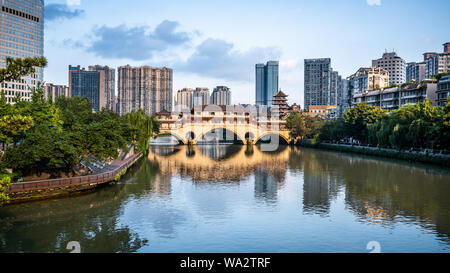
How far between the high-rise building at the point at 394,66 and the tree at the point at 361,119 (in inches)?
2810

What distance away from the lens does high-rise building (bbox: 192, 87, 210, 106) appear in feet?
600

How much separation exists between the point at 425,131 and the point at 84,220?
3506 centimetres

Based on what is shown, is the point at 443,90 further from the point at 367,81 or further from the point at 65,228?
the point at 65,228

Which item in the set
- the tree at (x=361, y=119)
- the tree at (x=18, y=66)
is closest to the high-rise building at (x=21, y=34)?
the tree at (x=361, y=119)

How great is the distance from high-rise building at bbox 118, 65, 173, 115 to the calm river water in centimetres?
12699

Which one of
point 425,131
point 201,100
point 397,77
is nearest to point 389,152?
point 425,131

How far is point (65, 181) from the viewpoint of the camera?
23.2 meters

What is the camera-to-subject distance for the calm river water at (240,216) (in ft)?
50.8

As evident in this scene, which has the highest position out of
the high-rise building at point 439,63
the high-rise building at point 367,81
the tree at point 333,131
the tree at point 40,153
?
the high-rise building at point 439,63

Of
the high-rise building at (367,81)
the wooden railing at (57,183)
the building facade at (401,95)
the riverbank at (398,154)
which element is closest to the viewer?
the wooden railing at (57,183)

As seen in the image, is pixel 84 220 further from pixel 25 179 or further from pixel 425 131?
pixel 425 131

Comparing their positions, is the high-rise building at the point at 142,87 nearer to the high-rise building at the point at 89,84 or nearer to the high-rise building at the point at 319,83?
the high-rise building at the point at 89,84

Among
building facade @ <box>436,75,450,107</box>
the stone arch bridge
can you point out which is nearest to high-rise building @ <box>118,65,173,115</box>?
the stone arch bridge

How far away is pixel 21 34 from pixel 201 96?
99.0 meters
